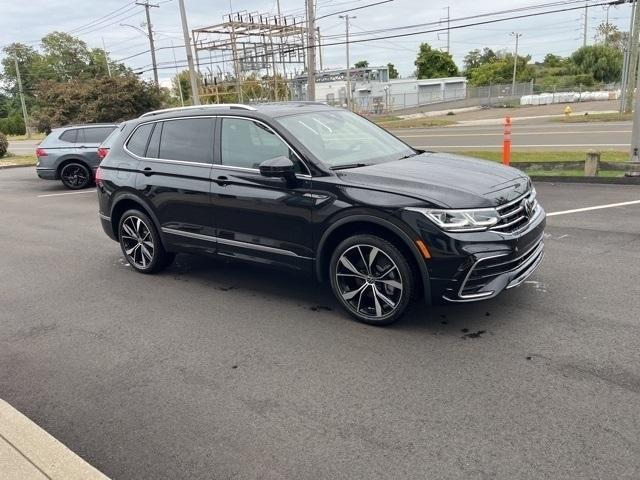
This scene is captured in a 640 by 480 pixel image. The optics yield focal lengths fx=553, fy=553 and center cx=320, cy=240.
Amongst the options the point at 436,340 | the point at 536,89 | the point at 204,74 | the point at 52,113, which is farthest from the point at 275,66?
the point at 536,89

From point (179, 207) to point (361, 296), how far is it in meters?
2.26

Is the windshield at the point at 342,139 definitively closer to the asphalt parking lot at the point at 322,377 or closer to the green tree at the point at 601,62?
the asphalt parking lot at the point at 322,377

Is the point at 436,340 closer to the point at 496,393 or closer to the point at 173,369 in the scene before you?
the point at 496,393

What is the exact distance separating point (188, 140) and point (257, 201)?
4.00 ft

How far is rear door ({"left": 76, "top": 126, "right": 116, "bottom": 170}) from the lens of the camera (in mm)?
14914

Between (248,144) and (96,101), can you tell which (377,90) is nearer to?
(96,101)

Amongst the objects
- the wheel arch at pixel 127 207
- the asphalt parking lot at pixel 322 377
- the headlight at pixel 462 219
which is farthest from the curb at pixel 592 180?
the wheel arch at pixel 127 207

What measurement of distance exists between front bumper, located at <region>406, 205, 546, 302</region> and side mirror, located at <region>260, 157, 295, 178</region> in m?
1.18

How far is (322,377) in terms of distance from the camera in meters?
3.82

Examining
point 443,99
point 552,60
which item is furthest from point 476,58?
point 443,99

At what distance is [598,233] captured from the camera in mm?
7062

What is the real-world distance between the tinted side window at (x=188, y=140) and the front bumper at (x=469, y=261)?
7.92ft

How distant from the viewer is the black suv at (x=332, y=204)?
412 cm

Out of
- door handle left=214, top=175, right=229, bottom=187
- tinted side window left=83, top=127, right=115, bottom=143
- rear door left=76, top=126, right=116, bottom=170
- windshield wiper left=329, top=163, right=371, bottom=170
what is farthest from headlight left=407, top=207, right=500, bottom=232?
tinted side window left=83, top=127, right=115, bottom=143
